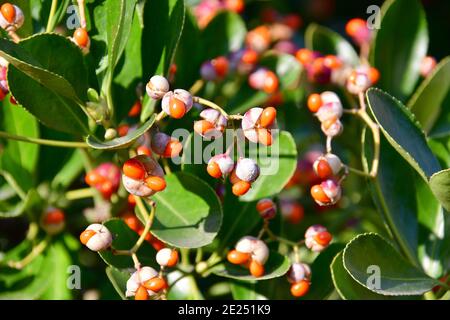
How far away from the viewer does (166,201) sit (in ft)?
4.16

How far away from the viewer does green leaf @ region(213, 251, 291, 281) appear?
1.27m

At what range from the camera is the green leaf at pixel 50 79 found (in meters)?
1.07

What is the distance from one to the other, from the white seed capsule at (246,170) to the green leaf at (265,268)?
197 millimetres

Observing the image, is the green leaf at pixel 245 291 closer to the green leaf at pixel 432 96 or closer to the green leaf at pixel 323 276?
the green leaf at pixel 323 276

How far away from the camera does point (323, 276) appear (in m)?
1.39

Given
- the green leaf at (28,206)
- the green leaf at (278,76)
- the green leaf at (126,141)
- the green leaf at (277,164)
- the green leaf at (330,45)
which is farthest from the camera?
the green leaf at (330,45)

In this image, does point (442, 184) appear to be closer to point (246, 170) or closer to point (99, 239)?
point (246, 170)

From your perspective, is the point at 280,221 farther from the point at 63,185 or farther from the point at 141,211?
the point at 63,185

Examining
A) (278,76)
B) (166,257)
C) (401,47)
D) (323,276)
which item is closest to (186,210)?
(166,257)

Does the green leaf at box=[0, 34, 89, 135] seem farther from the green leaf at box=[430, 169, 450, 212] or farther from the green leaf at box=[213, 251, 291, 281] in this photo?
the green leaf at box=[430, 169, 450, 212]

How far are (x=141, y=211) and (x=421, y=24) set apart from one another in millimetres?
767

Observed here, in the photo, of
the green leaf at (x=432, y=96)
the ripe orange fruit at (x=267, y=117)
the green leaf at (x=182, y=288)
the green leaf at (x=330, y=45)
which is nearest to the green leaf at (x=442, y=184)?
the ripe orange fruit at (x=267, y=117)

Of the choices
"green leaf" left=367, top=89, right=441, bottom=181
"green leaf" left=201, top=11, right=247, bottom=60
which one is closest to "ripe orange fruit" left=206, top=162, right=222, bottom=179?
"green leaf" left=367, top=89, right=441, bottom=181

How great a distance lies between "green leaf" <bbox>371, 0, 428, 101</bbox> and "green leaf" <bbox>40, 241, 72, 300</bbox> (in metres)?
0.75
